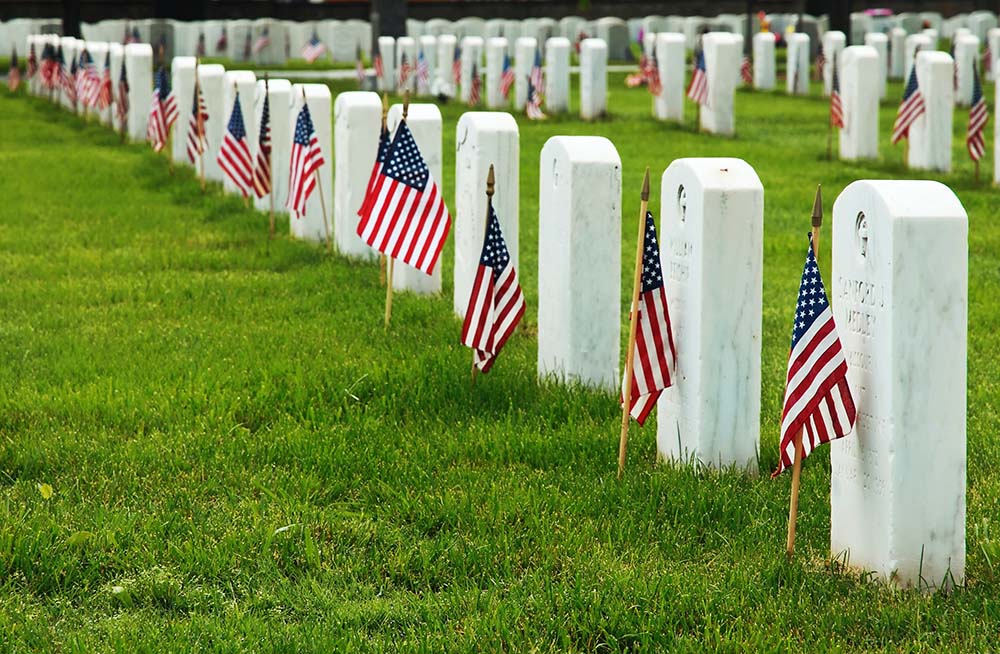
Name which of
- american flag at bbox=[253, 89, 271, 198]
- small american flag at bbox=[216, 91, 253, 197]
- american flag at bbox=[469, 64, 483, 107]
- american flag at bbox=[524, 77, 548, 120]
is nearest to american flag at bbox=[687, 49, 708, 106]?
american flag at bbox=[524, 77, 548, 120]

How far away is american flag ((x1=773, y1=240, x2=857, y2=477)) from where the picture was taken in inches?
191

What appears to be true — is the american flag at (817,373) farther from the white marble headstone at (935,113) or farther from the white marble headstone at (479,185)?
the white marble headstone at (935,113)

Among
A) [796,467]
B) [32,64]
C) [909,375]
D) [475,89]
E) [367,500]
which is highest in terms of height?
[32,64]

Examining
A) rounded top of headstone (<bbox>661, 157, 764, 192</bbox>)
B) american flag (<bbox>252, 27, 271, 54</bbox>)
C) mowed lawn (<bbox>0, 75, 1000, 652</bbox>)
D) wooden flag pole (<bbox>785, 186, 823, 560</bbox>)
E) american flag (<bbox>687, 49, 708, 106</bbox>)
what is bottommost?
mowed lawn (<bbox>0, 75, 1000, 652</bbox>)

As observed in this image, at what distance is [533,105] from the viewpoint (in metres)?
23.2

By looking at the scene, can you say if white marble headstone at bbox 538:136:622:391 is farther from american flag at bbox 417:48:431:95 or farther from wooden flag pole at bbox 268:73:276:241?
american flag at bbox 417:48:431:95

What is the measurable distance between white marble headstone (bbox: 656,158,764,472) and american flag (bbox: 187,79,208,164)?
9.48 m

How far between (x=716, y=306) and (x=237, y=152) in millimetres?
7736

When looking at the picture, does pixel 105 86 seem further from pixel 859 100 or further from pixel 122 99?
pixel 859 100

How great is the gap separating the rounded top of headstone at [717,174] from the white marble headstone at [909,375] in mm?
969

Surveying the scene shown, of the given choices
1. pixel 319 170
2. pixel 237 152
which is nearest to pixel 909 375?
pixel 319 170

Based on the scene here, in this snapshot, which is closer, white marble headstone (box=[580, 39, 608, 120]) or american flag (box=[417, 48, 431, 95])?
white marble headstone (box=[580, 39, 608, 120])

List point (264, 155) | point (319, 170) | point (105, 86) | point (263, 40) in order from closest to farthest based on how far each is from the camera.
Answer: point (319, 170)
point (264, 155)
point (105, 86)
point (263, 40)

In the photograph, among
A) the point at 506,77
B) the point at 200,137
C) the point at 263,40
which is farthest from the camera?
the point at 263,40
